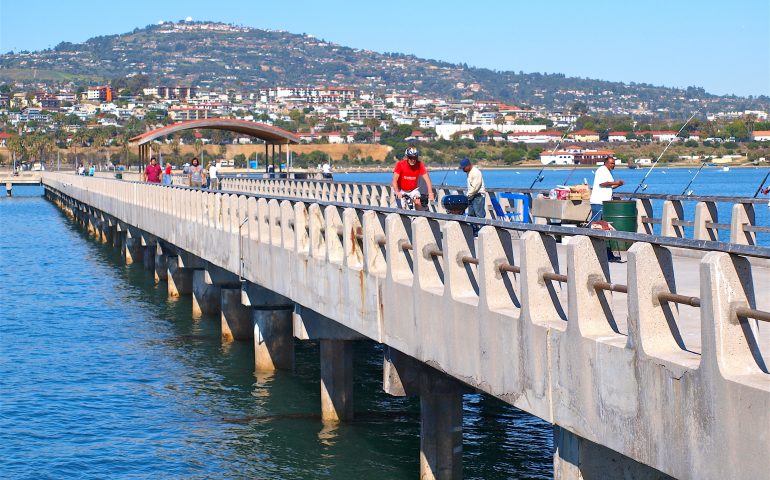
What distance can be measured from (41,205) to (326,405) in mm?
115433

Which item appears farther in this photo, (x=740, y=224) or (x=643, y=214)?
(x=643, y=214)

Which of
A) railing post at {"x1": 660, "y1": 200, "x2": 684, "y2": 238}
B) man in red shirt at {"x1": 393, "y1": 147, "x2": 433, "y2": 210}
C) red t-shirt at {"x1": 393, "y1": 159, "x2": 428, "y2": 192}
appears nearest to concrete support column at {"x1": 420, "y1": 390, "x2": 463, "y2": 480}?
man in red shirt at {"x1": 393, "y1": 147, "x2": 433, "y2": 210}

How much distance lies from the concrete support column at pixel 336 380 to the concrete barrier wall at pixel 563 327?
1164 mm

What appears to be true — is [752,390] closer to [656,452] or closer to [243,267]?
[656,452]

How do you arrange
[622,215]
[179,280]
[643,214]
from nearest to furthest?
[622,215] → [643,214] → [179,280]

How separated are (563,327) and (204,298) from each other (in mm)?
23822

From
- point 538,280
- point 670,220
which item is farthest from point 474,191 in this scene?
point 538,280

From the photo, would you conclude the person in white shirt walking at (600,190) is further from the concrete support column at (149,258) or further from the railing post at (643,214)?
the concrete support column at (149,258)

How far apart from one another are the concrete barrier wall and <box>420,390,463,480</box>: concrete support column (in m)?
1.10

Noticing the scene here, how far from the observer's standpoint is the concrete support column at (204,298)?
3272 cm

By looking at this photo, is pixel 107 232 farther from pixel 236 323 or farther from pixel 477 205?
pixel 477 205

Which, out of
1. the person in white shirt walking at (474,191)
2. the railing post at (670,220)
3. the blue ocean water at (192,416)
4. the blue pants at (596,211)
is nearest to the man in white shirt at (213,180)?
the blue ocean water at (192,416)

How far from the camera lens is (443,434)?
14.8 metres

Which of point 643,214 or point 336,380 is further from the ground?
point 643,214
